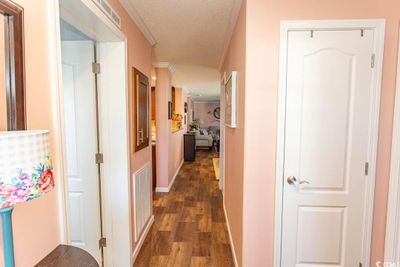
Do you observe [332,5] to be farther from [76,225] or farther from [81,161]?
[76,225]

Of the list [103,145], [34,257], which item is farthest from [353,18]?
[34,257]

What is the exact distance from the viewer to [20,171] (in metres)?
0.64

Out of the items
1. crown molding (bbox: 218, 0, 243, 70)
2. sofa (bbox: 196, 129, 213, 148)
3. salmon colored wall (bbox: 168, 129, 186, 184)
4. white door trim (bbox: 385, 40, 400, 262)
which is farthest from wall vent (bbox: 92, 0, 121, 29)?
sofa (bbox: 196, 129, 213, 148)

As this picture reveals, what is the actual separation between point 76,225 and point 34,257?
1.19 meters

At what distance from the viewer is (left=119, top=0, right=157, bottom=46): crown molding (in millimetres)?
1869

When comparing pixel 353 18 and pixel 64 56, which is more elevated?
pixel 353 18

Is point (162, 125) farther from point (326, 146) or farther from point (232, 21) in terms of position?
point (326, 146)

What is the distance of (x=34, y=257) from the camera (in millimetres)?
935

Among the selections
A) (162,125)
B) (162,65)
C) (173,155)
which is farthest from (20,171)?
(173,155)

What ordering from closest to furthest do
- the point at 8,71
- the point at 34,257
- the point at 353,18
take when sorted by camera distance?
1. the point at 8,71
2. the point at 34,257
3. the point at 353,18

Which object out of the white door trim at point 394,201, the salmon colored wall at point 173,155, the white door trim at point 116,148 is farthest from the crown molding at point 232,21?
the salmon colored wall at point 173,155

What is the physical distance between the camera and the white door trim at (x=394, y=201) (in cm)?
157

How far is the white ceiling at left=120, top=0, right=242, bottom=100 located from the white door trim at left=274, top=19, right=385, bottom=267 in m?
0.60

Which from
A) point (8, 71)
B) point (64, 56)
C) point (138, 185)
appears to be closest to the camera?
point (8, 71)
